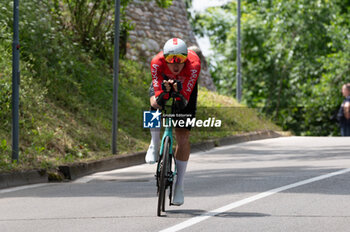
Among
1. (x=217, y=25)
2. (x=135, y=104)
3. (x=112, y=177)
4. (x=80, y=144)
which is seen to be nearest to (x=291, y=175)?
(x=112, y=177)

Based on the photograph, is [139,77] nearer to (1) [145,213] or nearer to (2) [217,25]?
(1) [145,213]

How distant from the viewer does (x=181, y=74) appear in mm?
7727

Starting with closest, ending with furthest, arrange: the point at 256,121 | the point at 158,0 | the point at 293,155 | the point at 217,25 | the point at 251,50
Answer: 1. the point at 293,155
2. the point at 158,0
3. the point at 256,121
4. the point at 251,50
5. the point at 217,25

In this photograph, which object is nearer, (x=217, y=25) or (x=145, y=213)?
(x=145, y=213)

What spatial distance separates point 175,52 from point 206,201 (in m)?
2.09

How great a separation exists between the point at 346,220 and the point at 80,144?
8073mm

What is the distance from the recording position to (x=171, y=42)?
7.55 meters

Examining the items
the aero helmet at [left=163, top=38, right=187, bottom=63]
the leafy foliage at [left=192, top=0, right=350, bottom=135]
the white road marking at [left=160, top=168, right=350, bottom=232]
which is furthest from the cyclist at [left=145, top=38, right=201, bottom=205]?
the leafy foliage at [left=192, top=0, right=350, bottom=135]

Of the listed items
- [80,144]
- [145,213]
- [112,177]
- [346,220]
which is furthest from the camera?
[80,144]

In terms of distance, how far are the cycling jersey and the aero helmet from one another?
17 centimetres

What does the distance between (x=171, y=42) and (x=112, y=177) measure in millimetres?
5151

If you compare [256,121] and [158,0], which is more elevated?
[158,0]

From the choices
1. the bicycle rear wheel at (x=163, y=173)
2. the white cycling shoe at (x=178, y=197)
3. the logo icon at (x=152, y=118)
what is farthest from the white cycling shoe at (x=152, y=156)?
the white cycling shoe at (x=178, y=197)

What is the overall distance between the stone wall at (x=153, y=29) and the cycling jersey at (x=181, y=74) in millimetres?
15461
